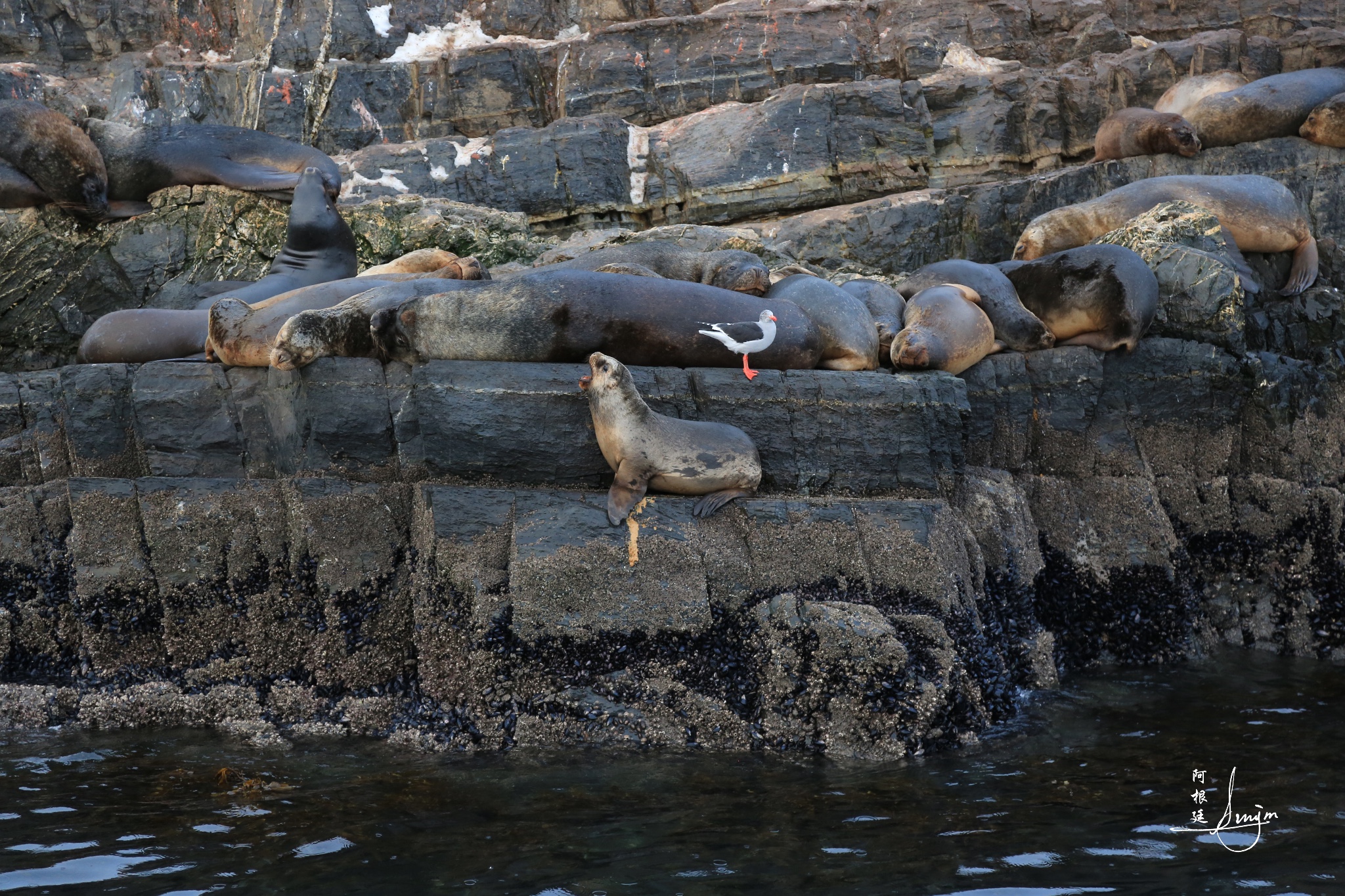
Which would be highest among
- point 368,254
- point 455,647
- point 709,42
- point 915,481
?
point 709,42

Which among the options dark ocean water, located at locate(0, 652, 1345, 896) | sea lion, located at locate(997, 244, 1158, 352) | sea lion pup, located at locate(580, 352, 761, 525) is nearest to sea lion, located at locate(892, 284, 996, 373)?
sea lion, located at locate(997, 244, 1158, 352)

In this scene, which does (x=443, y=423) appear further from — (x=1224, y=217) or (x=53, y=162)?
(x=1224, y=217)

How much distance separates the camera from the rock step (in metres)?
5.51

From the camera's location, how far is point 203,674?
211 inches

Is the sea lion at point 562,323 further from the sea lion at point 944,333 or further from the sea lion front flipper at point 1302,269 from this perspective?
the sea lion front flipper at point 1302,269

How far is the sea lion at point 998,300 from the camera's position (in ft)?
23.4

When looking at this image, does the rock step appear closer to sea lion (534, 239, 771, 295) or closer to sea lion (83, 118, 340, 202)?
sea lion (534, 239, 771, 295)

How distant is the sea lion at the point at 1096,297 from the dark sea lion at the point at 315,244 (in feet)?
15.9

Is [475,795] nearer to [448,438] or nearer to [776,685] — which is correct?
[776,685]

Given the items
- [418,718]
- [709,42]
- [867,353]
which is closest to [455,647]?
[418,718]

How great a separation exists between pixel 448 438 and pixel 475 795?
6.01ft

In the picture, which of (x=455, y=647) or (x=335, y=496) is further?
(x=335, y=496)

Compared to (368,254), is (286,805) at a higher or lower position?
lower

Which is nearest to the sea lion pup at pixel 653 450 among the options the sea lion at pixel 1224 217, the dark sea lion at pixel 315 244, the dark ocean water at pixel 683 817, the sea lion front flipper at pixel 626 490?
the sea lion front flipper at pixel 626 490
